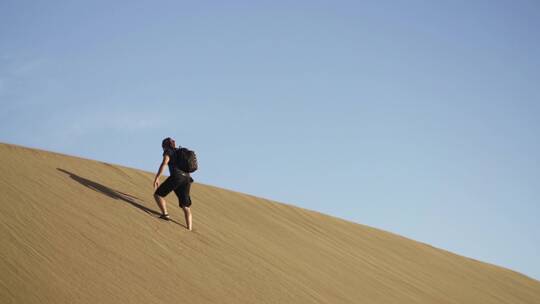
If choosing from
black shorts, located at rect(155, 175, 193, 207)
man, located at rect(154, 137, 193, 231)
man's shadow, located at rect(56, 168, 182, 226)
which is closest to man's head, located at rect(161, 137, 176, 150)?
man, located at rect(154, 137, 193, 231)

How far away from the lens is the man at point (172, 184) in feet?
23.4

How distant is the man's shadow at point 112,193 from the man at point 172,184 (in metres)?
0.18

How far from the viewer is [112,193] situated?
753 centimetres

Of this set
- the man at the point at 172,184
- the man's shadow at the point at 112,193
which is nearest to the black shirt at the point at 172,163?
the man at the point at 172,184

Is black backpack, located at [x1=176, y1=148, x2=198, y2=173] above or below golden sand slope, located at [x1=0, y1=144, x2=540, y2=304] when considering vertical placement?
above

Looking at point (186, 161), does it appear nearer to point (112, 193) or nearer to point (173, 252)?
point (112, 193)

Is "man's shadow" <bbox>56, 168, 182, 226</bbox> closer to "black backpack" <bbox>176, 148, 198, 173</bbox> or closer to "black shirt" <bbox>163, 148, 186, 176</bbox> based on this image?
"black shirt" <bbox>163, 148, 186, 176</bbox>

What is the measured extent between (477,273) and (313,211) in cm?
378

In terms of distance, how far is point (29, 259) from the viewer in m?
4.83

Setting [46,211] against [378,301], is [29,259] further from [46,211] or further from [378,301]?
[378,301]

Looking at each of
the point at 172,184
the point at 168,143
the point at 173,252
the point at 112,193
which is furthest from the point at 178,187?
the point at 173,252

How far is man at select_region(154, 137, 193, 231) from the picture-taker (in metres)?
7.13

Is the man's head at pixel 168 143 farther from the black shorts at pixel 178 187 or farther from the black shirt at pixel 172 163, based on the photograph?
the black shorts at pixel 178 187

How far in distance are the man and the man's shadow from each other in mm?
185
